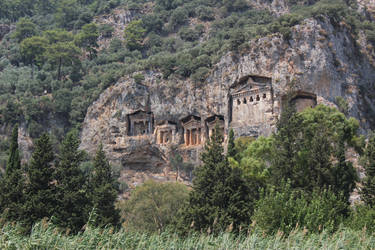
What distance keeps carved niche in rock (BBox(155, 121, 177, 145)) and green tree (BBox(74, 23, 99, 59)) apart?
1524 inches

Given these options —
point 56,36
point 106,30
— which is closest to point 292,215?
point 56,36

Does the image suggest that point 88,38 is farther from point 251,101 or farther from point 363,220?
point 363,220

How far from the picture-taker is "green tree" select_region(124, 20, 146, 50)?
93.4 meters

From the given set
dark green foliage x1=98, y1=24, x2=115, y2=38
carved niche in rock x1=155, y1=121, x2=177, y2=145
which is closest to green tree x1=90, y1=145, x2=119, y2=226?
carved niche in rock x1=155, y1=121, x2=177, y2=145

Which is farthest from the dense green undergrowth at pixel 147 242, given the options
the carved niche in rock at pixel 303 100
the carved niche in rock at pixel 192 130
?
the carved niche in rock at pixel 192 130

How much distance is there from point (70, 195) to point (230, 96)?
30.5m

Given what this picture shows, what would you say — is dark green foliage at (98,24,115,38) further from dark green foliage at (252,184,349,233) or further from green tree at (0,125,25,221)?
dark green foliage at (252,184,349,233)

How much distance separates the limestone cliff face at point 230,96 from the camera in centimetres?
5019

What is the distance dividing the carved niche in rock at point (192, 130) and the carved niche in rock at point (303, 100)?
43.5ft

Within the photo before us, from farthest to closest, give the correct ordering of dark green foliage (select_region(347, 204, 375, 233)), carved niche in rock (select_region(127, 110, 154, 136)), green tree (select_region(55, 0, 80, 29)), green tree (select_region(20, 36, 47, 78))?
green tree (select_region(55, 0, 80, 29))
green tree (select_region(20, 36, 47, 78))
carved niche in rock (select_region(127, 110, 154, 136))
dark green foliage (select_region(347, 204, 375, 233))

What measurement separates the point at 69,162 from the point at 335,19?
39606mm

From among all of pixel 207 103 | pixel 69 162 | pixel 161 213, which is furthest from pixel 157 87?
pixel 69 162

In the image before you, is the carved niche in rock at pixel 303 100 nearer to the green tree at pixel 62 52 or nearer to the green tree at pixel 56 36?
the green tree at pixel 62 52

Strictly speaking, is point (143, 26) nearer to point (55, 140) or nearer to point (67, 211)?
point (55, 140)
